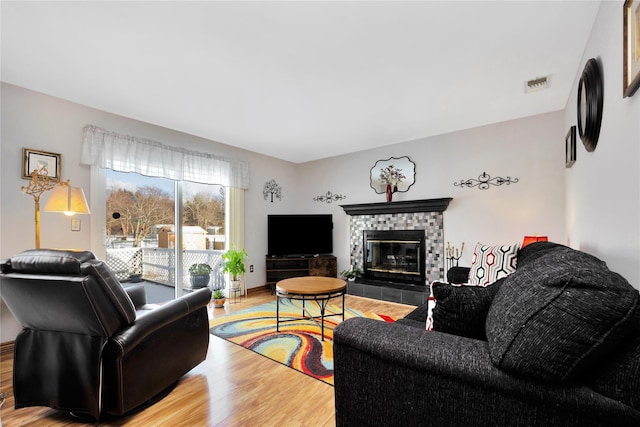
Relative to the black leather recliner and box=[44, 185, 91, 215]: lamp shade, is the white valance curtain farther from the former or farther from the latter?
the black leather recliner

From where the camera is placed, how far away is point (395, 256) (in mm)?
4488

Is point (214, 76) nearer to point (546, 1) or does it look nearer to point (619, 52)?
point (546, 1)

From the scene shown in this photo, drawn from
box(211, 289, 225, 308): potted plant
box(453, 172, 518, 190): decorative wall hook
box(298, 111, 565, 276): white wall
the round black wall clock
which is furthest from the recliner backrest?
box(453, 172, 518, 190): decorative wall hook

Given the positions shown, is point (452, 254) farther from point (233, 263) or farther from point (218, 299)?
point (218, 299)

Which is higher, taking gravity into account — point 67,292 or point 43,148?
point 43,148

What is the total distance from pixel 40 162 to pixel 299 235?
3.37 metres

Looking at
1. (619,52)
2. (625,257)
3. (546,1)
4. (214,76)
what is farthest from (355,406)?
(214,76)

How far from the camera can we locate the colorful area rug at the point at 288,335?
230 cm

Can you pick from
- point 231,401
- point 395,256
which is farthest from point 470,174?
point 231,401

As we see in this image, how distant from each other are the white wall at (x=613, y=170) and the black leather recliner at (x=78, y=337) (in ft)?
7.97

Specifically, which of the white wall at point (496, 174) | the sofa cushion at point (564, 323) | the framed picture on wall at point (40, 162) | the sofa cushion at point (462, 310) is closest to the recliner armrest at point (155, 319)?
the sofa cushion at point (462, 310)

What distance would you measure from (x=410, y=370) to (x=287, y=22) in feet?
6.65

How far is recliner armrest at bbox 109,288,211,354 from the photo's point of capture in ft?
5.05

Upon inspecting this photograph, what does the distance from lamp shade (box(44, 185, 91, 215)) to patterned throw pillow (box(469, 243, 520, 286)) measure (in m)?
3.42
